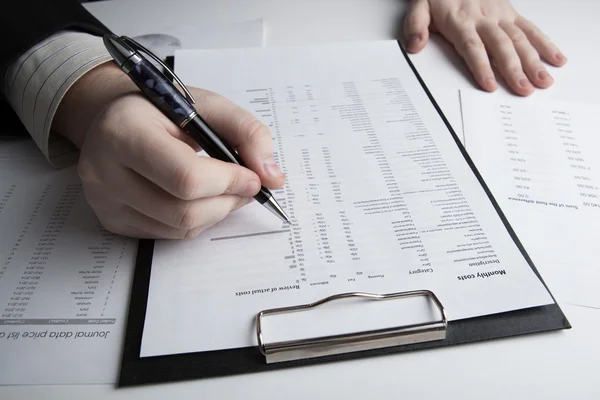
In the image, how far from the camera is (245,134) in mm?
493

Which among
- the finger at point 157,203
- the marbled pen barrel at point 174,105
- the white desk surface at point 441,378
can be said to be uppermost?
the marbled pen barrel at point 174,105

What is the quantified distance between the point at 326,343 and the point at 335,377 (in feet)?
0.10

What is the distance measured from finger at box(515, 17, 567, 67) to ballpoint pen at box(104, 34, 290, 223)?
0.62m

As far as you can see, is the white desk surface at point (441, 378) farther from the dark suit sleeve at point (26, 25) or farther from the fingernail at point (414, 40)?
the fingernail at point (414, 40)

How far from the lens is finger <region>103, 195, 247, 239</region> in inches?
19.1

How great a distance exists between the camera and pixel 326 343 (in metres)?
0.41

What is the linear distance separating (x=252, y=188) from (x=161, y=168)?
9 cm

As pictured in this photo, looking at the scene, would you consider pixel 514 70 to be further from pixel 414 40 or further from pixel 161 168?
pixel 161 168

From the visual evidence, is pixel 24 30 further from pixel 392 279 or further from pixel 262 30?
pixel 392 279

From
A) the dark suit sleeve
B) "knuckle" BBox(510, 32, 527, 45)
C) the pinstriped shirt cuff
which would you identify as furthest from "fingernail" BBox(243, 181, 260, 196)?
"knuckle" BBox(510, 32, 527, 45)

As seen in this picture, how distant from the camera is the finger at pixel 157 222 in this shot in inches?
19.1

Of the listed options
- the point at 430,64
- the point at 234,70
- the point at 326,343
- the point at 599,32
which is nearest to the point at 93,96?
the point at 234,70

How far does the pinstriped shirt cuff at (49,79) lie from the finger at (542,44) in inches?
27.7

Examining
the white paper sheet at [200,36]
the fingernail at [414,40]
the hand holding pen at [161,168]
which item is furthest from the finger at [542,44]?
the hand holding pen at [161,168]
